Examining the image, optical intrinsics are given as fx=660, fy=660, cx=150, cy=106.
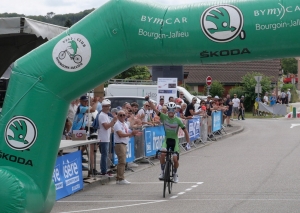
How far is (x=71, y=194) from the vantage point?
43.4 ft

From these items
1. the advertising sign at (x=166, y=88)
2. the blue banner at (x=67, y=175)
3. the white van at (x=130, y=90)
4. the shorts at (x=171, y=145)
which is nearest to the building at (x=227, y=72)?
the white van at (x=130, y=90)

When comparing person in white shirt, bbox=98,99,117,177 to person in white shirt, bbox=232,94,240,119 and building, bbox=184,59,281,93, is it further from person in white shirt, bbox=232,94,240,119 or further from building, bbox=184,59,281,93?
building, bbox=184,59,281,93

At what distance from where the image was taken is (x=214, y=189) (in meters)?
13.8

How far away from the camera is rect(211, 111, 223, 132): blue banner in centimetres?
2761

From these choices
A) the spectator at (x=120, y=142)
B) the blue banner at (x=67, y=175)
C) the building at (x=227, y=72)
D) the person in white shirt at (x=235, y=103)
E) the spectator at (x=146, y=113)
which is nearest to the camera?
the blue banner at (x=67, y=175)

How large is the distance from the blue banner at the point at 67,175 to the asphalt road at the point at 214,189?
0.56 ft

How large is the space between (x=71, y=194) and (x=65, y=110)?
15.1 ft

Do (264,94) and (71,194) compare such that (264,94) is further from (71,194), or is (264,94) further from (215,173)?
(71,194)

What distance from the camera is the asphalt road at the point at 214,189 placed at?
38.2 ft

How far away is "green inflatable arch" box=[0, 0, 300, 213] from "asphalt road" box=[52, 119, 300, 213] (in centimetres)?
278

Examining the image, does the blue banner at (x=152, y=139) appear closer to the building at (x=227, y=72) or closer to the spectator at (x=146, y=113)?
the spectator at (x=146, y=113)

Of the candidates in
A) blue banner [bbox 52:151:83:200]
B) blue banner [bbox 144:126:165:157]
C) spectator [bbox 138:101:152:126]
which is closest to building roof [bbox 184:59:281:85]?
spectator [bbox 138:101:152:126]

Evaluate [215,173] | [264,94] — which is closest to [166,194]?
[215,173]

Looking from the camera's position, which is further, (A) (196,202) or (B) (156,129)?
(B) (156,129)
